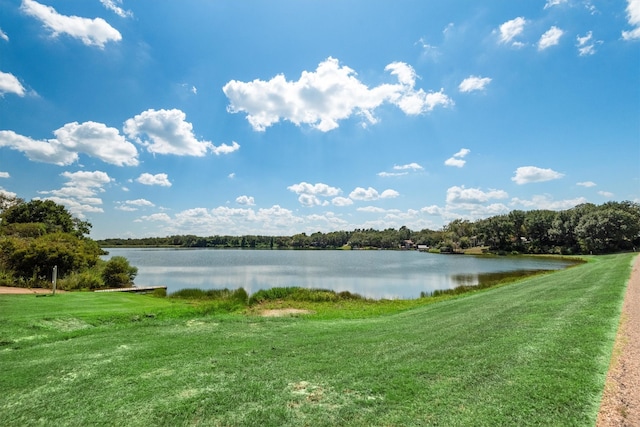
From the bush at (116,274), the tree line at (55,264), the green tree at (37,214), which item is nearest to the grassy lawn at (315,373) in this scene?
the tree line at (55,264)

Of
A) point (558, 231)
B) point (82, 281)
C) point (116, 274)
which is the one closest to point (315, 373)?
point (82, 281)

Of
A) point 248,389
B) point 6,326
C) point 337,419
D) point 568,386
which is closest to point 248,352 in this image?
point 248,389

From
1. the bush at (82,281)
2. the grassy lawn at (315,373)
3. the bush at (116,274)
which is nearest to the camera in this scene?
→ the grassy lawn at (315,373)

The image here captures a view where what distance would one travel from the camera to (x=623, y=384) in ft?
15.3

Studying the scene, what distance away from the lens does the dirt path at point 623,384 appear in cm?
388

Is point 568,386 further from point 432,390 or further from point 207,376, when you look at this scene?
point 207,376

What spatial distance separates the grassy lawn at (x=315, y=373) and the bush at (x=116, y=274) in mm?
20905

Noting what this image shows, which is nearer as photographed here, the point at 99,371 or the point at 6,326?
the point at 99,371

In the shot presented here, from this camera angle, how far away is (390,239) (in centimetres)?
18762

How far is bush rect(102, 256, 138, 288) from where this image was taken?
28.4 meters

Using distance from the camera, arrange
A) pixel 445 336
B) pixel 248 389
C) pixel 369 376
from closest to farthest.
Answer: pixel 248 389
pixel 369 376
pixel 445 336

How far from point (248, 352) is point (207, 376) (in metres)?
1.63

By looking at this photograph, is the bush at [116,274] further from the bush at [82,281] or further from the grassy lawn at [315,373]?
the grassy lawn at [315,373]

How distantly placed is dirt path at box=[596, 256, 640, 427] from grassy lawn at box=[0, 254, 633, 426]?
0.13 m
